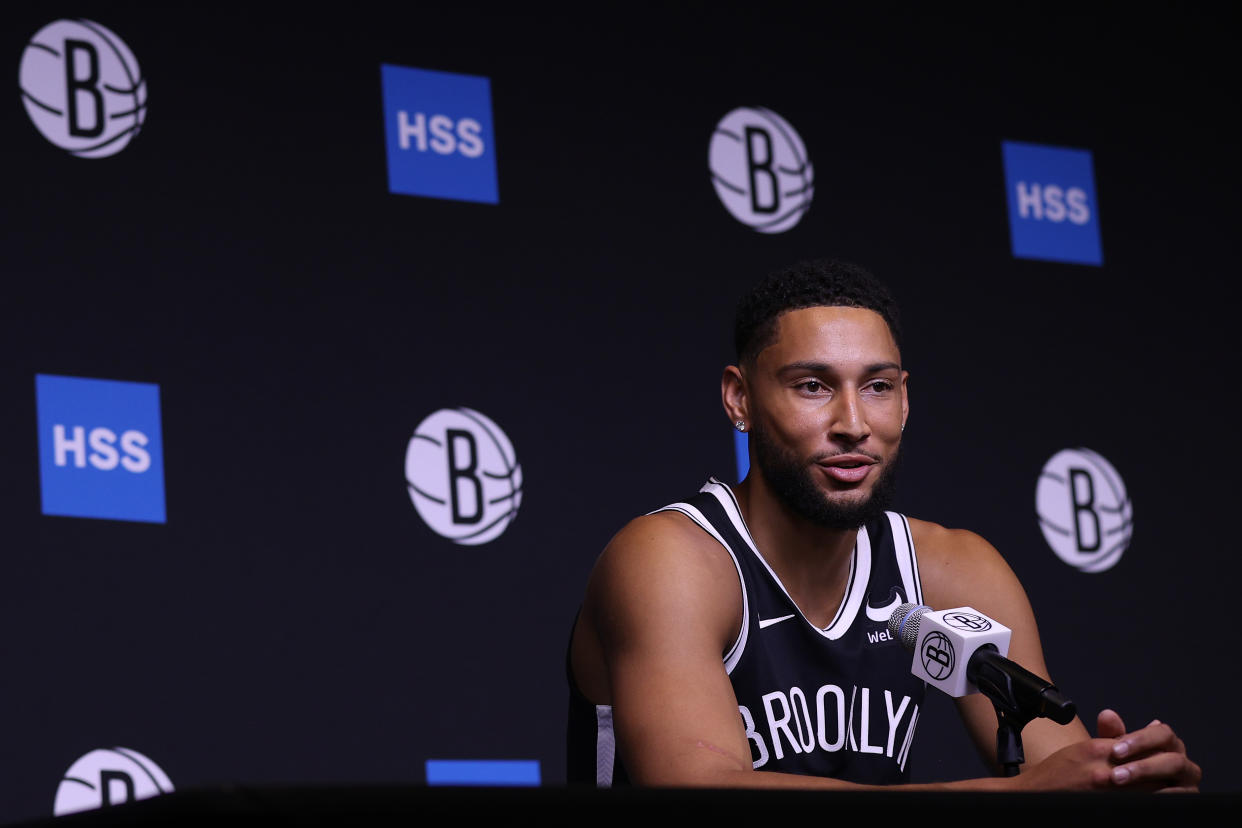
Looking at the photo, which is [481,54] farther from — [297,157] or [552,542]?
[552,542]

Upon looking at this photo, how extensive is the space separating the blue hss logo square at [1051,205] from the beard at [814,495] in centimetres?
137

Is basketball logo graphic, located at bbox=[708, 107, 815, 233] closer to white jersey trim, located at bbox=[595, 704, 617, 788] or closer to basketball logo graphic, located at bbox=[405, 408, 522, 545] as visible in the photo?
basketball logo graphic, located at bbox=[405, 408, 522, 545]

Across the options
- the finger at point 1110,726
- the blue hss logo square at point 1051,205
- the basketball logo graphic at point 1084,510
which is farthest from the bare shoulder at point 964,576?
the blue hss logo square at point 1051,205

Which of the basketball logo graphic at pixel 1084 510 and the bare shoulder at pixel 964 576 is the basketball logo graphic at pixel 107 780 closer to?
the bare shoulder at pixel 964 576

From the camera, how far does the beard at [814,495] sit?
186 centimetres

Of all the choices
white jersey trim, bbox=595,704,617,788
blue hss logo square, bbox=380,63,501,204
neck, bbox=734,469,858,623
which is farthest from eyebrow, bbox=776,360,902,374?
blue hss logo square, bbox=380,63,501,204

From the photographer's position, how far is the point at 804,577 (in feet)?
6.28

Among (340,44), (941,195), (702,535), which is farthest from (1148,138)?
(702,535)

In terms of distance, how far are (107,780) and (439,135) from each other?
1168 mm

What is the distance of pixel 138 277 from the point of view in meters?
2.44

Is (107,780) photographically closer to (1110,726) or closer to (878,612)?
(878,612)

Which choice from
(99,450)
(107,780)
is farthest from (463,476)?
(107,780)

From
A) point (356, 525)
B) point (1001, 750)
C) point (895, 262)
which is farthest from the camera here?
point (895, 262)

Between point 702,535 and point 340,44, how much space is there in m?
1.28
